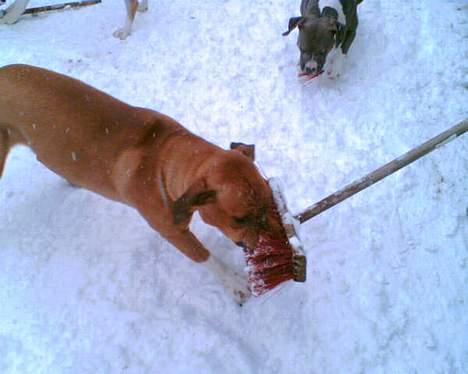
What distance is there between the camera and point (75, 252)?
3965 mm

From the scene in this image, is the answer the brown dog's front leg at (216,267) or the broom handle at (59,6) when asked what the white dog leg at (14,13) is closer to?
the broom handle at (59,6)

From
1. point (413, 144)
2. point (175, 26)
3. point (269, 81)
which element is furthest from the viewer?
point (175, 26)

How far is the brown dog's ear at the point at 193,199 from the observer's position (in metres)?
2.47

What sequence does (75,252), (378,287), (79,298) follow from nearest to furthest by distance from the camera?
(378,287) → (79,298) → (75,252)

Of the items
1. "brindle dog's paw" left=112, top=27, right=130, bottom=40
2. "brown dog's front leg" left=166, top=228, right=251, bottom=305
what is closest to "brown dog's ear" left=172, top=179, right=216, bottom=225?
"brown dog's front leg" left=166, top=228, right=251, bottom=305

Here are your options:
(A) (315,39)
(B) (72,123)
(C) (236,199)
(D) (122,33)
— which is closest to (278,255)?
(C) (236,199)

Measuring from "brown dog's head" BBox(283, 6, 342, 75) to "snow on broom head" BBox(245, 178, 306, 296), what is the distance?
9.53ft

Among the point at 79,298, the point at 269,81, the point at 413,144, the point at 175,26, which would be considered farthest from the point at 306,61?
the point at 79,298

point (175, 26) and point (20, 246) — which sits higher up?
point (175, 26)

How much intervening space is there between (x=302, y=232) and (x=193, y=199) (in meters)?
1.64

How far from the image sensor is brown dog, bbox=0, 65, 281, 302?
2.70 m

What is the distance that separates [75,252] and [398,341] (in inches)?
124

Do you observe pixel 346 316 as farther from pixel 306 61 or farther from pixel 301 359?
pixel 306 61

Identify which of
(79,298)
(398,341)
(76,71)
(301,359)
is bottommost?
(79,298)
